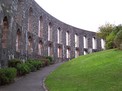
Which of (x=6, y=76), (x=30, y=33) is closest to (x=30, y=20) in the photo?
(x=30, y=33)

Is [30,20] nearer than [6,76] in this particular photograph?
No

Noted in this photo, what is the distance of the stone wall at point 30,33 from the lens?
22.9 m

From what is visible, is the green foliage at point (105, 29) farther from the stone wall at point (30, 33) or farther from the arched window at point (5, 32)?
the arched window at point (5, 32)

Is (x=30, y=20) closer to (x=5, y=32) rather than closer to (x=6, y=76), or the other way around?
(x=5, y=32)

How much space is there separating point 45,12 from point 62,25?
978 centimetres

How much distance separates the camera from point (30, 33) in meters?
35.1

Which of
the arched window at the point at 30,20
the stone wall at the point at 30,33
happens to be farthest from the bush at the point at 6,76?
→ the arched window at the point at 30,20

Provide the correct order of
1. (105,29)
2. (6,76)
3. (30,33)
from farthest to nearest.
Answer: (105,29) < (30,33) < (6,76)

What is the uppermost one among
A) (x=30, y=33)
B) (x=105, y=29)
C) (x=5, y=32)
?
(x=105, y=29)

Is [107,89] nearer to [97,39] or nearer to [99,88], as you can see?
[99,88]

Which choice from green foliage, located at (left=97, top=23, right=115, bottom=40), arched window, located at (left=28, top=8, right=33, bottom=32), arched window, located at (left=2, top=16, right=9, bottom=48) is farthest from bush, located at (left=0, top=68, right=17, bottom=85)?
green foliage, located at (left=97, top=23, right=115, bottom=40)

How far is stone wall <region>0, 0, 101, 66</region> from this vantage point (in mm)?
22931

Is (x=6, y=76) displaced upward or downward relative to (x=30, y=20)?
downward

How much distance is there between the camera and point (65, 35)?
178ft
